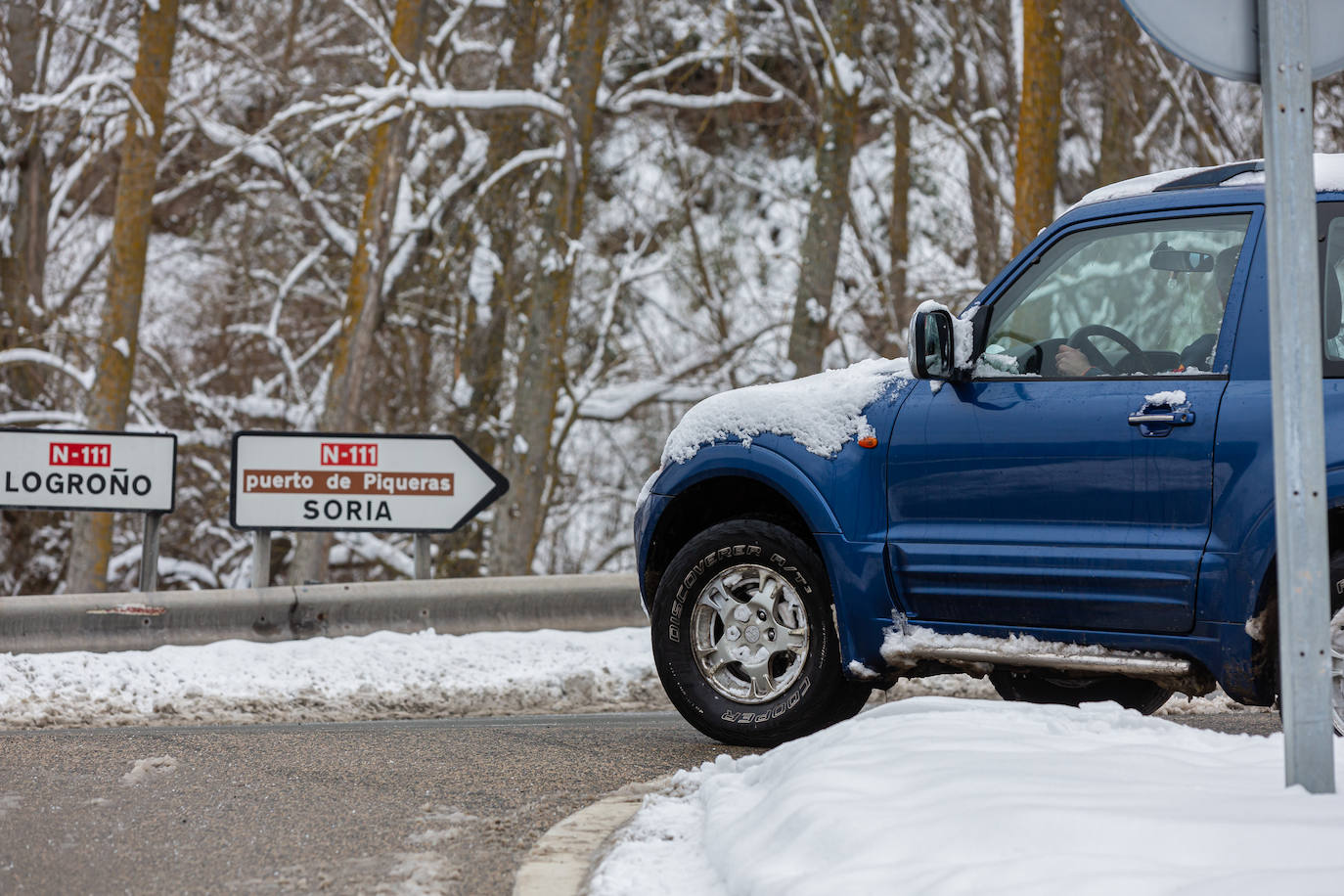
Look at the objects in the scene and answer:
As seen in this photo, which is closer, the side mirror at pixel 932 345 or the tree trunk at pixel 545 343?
the side mirror at pixel 932 345

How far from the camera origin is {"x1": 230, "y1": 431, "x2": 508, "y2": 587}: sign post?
366 inches

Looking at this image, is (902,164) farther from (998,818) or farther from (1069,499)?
(998,818)

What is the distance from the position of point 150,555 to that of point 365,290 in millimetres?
6967

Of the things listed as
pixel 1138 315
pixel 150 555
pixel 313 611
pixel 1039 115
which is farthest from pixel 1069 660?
pixel 1039 115

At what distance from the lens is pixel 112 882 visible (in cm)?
409

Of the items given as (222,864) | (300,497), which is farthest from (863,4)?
(222,864)

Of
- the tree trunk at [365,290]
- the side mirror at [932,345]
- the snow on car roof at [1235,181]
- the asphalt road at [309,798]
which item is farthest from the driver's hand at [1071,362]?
the tree trunk at [365,290]

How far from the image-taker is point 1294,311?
3.50 metres

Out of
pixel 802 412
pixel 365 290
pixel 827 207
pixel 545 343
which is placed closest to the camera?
pixel 802 412

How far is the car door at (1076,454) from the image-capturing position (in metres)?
5.00

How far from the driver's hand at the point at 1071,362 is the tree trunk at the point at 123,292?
12.9m

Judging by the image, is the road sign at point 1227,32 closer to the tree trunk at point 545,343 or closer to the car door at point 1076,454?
the car door at point 1076,454

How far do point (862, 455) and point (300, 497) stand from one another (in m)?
4.62

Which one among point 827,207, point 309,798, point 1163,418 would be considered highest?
point 827,207
